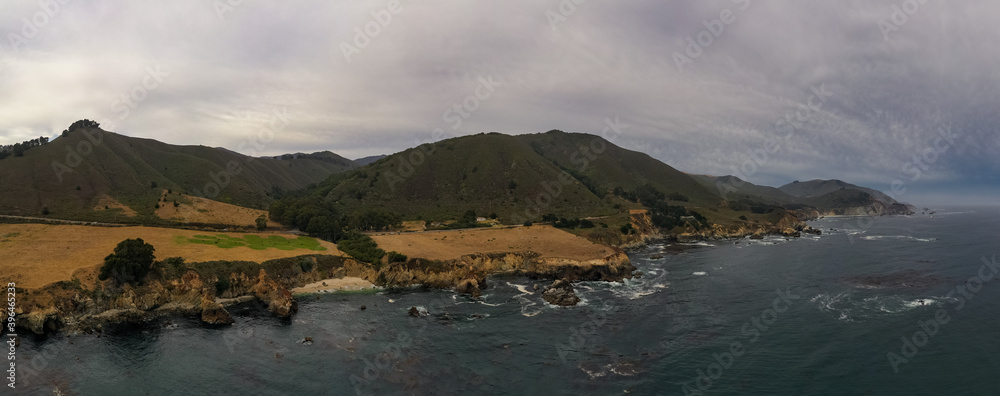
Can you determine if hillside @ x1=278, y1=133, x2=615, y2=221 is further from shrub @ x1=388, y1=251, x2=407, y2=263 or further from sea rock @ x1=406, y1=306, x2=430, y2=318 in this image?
sea rock @ x1=406, y1=306, x2=430, y2=318

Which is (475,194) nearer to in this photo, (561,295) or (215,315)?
(561,295)

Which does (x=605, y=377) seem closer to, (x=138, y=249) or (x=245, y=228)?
(x=138, y=249)

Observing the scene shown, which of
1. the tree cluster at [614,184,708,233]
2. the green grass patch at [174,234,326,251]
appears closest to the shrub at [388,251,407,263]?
the green grass patch at [174,234,326,251]

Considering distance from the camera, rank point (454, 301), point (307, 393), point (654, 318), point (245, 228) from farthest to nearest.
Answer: point (245, 228), point (454, 301), point (654, 318), point (307, 393)

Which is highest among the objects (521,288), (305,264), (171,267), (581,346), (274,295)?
(171,267)

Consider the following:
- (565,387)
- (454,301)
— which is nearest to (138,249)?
(454,301)

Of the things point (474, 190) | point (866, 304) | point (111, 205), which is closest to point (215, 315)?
point (866, 304)

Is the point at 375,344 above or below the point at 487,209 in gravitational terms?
below
